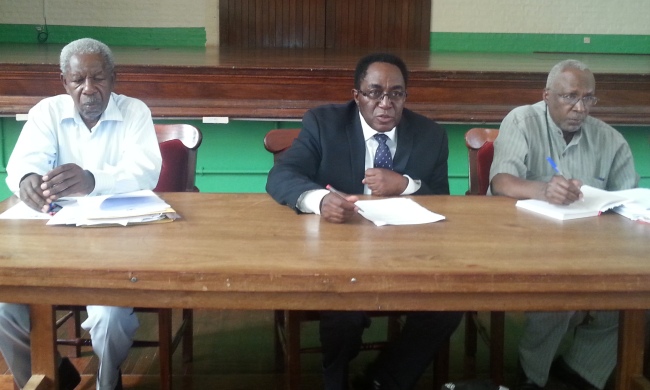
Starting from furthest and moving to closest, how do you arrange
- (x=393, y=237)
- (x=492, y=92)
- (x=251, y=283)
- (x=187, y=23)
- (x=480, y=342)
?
1. (x=187, y=23)
2. (x=492, y=92)
3. (x=480, y=342)
4. (x=393, y=237)
5. (x=251, y=283)

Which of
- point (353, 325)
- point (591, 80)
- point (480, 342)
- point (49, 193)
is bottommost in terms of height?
point (480, 342)

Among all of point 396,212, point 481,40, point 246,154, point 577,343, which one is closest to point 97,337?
point 396,212

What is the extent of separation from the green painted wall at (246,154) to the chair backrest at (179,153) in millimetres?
1030

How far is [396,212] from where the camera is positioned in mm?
1749

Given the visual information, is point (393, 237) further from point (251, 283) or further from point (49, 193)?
point (49, 193)

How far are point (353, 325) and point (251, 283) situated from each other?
606 mm

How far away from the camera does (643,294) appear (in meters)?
1.33

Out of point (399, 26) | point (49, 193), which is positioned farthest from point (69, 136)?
point (399, 26)

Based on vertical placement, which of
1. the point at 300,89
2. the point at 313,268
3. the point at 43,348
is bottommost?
the point at 43,348

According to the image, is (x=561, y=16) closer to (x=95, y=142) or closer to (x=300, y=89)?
(x=300, y=89)

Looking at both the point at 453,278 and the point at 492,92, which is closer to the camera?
the point at 453,278

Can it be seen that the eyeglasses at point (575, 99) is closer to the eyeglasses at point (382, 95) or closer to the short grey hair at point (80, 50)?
the eyeglasses at point (382, 95)

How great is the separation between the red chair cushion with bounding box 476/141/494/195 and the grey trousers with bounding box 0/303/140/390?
1250 mm

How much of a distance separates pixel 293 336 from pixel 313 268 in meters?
0.66
